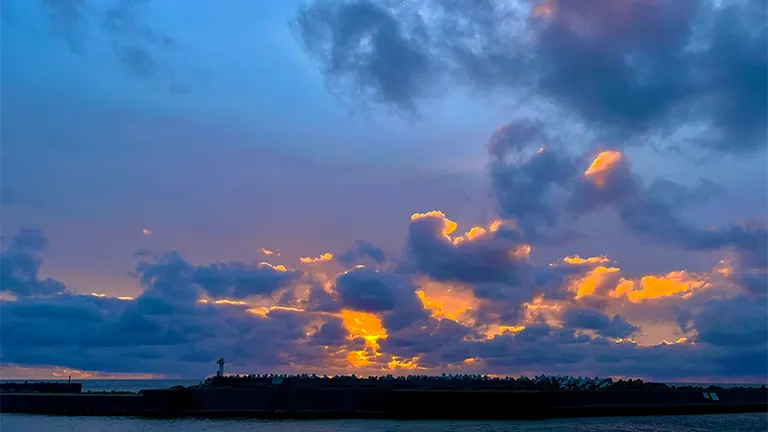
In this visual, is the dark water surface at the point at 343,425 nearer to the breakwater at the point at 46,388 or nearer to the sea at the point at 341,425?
the sea at the point at 341,425

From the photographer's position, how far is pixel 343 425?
2144 inches

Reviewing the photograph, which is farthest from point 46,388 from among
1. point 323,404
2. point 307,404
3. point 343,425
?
point 343,425

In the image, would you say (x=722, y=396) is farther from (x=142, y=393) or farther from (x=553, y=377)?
(x=142, y=393)

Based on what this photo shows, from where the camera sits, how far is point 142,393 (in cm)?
6238

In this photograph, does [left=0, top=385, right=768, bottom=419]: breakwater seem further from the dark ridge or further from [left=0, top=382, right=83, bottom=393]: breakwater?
[left=0, top=382, right=83, bottom=393]: breakwater

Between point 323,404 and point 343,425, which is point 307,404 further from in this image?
point 343,425

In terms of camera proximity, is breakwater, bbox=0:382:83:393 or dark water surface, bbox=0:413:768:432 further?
breakwater, bbox=0:382:83:393

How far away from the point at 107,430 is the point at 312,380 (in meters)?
40.7

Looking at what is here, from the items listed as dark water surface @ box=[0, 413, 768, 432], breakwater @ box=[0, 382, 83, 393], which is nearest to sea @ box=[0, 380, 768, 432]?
dark water surface @ box=[0, 413, 768, 432]

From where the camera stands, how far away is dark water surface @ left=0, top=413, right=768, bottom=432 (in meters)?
51.8

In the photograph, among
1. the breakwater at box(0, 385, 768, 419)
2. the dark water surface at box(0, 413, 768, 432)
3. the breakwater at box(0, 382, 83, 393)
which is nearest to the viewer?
the dark water surface at box(0, 413, 768, 432)

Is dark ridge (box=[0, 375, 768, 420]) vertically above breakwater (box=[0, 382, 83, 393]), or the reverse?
breakwater (box=[0, 382, 83, 393])

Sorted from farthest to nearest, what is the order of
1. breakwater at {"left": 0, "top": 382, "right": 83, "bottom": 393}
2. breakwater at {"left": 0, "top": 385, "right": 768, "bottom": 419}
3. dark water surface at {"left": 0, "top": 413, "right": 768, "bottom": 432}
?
breakwater at {"left": 0, "top": 382, "right": 83, "bottom": 393} < breakwater at {"left": 0, "top": 385, "right": 768, "bottom": 419} < dark water surface at {"left": 0, "top": 413, "right": 768, "bottom": 432}

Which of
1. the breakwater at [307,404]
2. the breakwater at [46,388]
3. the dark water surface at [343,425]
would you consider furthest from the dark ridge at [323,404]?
the breakwater at [46,388]
